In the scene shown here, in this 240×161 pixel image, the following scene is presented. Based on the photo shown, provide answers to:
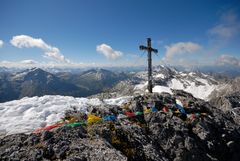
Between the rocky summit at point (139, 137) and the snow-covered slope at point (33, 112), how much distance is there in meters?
2.06

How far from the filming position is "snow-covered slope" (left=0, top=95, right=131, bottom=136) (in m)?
20.1

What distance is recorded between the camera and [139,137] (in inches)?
774

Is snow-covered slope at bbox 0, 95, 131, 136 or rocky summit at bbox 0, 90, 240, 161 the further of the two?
snow-covered slope at bbox 0, 95, 131, 136

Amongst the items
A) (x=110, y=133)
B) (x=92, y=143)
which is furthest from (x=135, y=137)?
(x=92, y=143)

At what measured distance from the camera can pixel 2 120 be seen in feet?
69.2

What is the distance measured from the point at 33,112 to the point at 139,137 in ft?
45.6

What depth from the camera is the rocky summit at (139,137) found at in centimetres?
1473

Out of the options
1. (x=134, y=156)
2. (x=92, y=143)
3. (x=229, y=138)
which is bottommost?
(x=229, y=138)

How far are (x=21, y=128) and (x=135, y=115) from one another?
13.5 m

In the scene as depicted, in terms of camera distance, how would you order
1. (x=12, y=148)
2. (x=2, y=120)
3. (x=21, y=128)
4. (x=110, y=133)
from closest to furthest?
(x=12, y=148), (x=110, y=133), (x=21, y=128), (x=2, y=120)

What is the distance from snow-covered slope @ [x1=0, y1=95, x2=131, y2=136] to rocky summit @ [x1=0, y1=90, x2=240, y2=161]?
2.06 m

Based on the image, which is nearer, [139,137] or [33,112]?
[139,137]

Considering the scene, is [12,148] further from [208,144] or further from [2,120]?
[208,144]

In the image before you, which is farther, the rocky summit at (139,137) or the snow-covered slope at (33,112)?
the snow-covered slope at (33,112)
